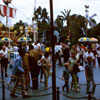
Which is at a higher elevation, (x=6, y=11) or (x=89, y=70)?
(x=6, y=11)

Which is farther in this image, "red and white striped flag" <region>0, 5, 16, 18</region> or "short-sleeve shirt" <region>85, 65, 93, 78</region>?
"red and white striped flag" <region>0, 5, 16, 18</region>

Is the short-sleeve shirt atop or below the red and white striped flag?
below

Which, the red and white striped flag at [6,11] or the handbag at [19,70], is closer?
the handbag at [19,70]

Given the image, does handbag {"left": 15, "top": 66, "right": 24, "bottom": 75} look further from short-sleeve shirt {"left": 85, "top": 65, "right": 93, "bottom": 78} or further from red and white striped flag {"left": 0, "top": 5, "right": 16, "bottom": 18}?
red and white striped flag {"left": 0, "top": 5, "right": 16, "bottom": 18}

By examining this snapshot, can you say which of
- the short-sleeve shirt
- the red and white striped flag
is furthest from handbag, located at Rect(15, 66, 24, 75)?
the red and white striped flag

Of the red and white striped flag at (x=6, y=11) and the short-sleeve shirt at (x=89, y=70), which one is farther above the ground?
the red and white striped flag at (x=6, y=11)

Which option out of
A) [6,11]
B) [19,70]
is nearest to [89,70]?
[19,70]

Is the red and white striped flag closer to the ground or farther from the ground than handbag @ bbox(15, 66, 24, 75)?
farther from the ground

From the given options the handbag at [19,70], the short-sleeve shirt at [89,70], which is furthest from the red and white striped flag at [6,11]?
the short-sleeve shirt at [89,70]

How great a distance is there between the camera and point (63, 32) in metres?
61.2

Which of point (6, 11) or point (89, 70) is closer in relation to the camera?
point (89, 70)

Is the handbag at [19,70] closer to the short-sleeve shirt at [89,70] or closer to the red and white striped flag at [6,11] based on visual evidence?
the short-sleeve shirt at [89,70]

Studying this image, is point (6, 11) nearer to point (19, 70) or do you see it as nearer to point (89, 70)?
point (19, 70)

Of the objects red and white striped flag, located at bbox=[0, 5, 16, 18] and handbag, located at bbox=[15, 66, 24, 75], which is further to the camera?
red and white striped flag, located at bbox=[0, 5, 16, 18]
